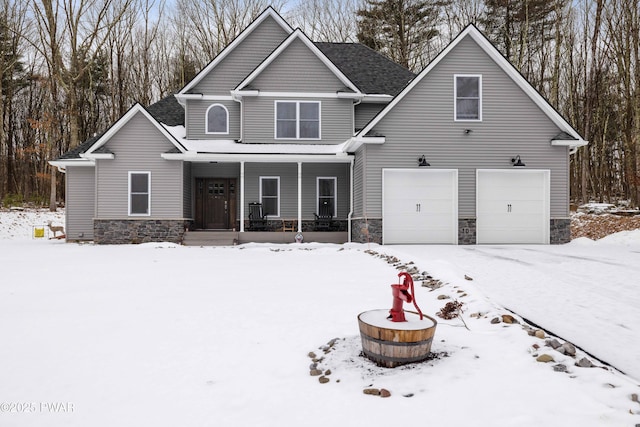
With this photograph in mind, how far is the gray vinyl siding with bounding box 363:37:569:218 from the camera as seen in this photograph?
12.9 m

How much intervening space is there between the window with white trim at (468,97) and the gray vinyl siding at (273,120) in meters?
4.03

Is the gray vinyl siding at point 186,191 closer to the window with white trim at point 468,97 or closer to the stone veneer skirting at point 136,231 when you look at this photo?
the stone veneer skirting at point 136,231

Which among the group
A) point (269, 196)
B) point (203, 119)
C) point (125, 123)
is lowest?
point (269, 196)

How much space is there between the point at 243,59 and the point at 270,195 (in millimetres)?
5230

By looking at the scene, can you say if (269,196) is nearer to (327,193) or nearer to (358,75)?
(327,193)

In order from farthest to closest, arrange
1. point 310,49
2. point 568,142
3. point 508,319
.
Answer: point 310,49, point 568,142, point 508,319

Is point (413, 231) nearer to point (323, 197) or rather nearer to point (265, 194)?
point (323, 197)

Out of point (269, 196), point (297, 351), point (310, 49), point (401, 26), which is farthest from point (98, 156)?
point (401, 26)

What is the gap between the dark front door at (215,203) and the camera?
1611 cm

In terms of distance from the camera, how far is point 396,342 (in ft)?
10.9

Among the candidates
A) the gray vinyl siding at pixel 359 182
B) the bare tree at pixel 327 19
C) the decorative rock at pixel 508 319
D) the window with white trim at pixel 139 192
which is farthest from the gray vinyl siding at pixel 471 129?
the bare tree at pixel 327 19

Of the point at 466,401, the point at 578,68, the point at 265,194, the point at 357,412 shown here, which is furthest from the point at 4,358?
the point at 578,68

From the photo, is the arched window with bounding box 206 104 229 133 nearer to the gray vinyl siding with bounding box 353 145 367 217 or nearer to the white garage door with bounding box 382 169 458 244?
the gray vinyl siding with bounding box 353 145 367 217

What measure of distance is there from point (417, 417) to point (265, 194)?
Result: 13612mm
